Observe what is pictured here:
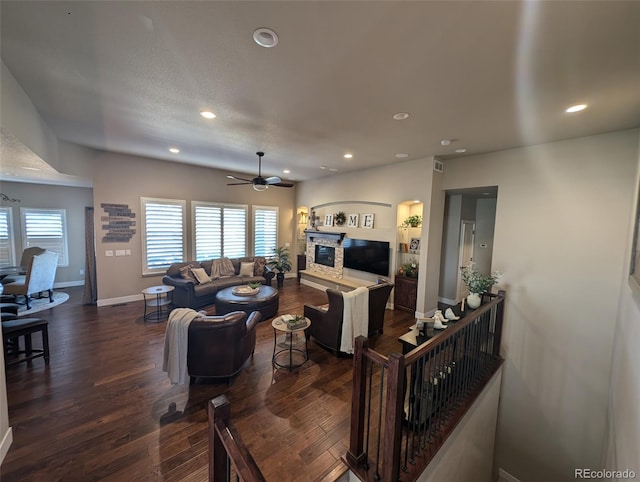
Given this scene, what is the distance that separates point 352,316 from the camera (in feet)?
11.8

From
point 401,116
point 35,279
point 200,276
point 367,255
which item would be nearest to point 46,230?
point 35,279

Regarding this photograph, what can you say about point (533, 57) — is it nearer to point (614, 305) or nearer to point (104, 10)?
point (104, 10)

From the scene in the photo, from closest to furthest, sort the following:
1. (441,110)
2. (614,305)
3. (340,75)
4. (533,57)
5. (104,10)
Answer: (104,10) → (533,57) → (340,75) → (441,110) → (614,305)

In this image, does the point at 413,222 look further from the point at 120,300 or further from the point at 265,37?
the point at 120,300

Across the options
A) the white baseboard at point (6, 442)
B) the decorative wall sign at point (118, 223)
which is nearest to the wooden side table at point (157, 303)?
the decorative wall sign at point (118, 223)

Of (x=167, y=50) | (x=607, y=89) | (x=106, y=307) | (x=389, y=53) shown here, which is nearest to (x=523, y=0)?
(x=389, y=53)

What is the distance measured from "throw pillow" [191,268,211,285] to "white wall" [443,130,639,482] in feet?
19.4

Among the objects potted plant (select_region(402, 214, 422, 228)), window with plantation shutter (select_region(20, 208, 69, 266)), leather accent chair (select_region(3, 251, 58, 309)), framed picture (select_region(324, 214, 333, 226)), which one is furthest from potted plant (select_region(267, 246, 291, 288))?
window with plantation shutter (select_region(20, 208, 69, 266))

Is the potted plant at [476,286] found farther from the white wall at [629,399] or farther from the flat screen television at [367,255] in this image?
the flat screen television at [367,255]

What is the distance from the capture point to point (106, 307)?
5.32 metres

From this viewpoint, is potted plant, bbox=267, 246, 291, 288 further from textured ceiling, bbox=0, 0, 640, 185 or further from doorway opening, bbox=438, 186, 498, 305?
doorway opening, bbox=438, 186, 498, 305

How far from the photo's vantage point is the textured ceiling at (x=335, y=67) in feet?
5.14

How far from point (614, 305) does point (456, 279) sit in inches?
126

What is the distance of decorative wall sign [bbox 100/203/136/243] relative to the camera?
5363mm
